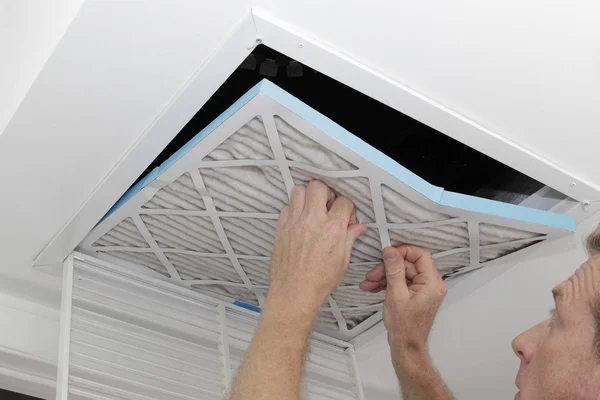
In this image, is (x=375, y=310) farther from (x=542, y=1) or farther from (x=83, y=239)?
(x=542, y=1)

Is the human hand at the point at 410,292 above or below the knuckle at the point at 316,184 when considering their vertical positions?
below

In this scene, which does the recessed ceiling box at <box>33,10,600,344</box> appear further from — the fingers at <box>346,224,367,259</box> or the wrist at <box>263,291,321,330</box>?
the wrist at <box>263,291,321,330</box>

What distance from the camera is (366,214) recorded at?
1.16m

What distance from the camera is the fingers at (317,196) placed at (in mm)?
1090

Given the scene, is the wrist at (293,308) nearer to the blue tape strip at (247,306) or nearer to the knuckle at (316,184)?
the knuckle at (316,184)

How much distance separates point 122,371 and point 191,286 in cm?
25

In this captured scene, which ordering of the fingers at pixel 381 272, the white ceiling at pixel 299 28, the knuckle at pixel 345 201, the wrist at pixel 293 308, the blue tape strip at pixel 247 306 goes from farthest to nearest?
the blue tape strip at pixel 247 306 < the fingers at pixel 381 272 < the knuckle at pixel 345 201 < the wrist at pixel 293 308 < the white ceiling at pixel 299 28

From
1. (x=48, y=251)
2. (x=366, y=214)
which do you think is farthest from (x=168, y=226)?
(x=366, y=214)

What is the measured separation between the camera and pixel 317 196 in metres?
1.09

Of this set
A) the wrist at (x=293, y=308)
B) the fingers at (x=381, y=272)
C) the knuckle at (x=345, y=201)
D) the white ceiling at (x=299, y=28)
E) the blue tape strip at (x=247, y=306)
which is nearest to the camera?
the white ceiling at (x=299, y=28)

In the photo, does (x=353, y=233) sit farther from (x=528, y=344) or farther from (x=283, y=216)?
(x=528, y=344)

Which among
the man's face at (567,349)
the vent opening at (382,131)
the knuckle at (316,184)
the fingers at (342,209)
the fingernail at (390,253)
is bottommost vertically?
the man's face at (567,349)

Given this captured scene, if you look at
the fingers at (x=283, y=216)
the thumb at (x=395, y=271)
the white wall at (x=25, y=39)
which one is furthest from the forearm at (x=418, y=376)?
the white wall at (x=25, y=39)

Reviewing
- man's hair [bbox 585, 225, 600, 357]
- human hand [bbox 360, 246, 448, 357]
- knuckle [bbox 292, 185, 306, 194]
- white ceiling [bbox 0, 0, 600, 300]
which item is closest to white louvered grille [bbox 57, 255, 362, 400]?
white ceiling [bbox 0, 0, 600, 300]
